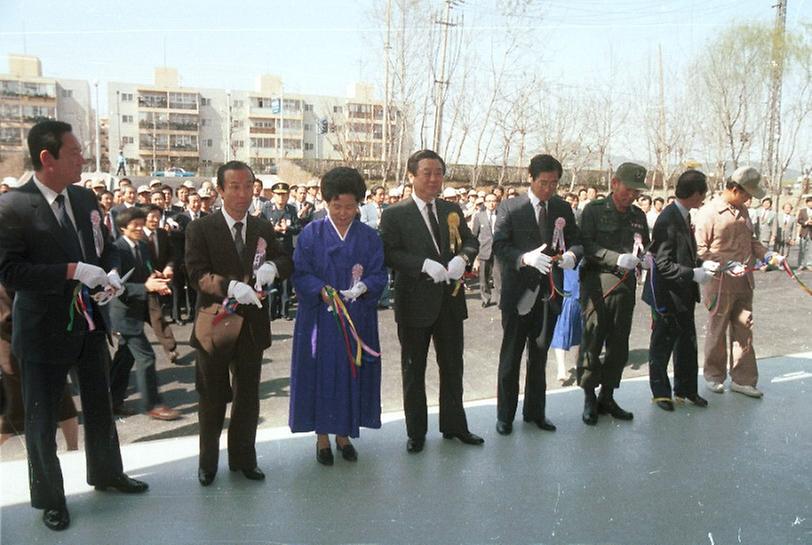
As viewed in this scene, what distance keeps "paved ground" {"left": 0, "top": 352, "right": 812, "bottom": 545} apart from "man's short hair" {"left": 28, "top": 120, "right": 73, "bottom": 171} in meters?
1.59

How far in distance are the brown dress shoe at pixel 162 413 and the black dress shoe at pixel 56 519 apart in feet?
6.11

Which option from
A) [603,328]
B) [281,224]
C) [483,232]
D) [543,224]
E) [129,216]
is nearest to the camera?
[543,224]

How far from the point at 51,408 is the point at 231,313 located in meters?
0.86

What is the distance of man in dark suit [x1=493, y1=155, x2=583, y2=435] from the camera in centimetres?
396

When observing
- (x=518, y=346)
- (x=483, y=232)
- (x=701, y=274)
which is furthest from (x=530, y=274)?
(x=483, y=232)

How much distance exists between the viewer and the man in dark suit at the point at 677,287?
4.42m

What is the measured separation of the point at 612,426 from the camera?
14.0 feet

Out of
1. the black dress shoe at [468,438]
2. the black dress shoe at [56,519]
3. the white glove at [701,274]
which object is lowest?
the black dress shoe at [468,438]

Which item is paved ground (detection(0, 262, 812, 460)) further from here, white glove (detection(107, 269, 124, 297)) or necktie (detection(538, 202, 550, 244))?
white glove (detection(107, 269, 124, 297))

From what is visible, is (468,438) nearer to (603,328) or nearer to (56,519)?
(603,328)

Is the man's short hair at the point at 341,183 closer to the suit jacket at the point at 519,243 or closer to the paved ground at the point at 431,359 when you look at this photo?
the suit jacket at the point at 519,243

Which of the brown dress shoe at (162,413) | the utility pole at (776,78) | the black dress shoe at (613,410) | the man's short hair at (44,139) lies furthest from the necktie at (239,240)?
the utility pole at (776,78)

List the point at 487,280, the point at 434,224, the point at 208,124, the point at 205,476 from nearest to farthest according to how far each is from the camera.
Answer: the point at 205,476 < the point at 434,224 < the point at 487,280 < the point at 208,124

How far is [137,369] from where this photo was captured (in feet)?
15.7
